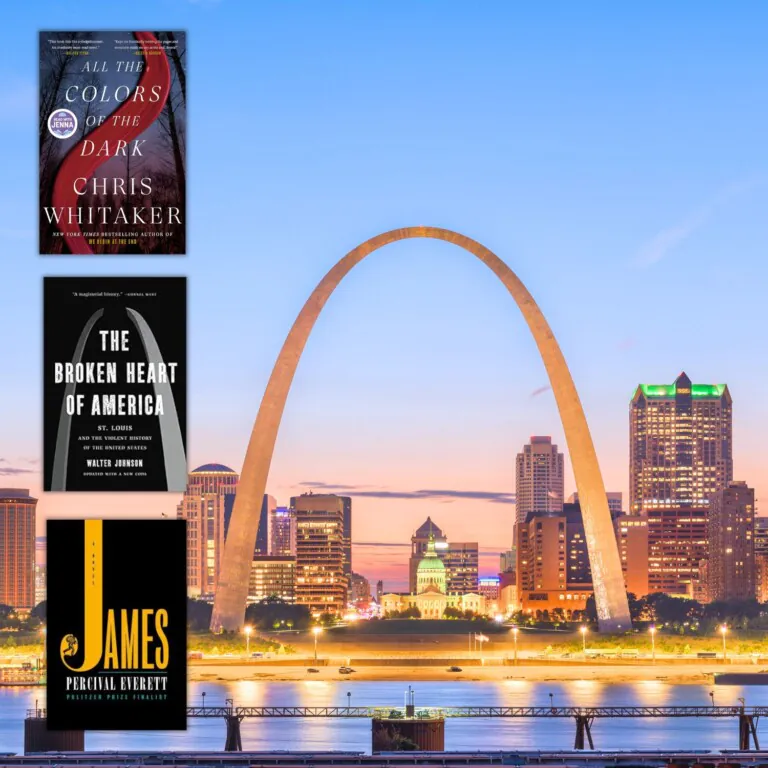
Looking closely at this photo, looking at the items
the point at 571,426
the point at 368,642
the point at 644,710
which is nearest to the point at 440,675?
the point at 368,642

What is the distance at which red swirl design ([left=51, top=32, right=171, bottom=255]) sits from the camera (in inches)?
765

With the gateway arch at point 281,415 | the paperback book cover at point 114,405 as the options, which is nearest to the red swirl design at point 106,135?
the paperback book cover at point 114,405

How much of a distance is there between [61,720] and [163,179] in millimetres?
6582

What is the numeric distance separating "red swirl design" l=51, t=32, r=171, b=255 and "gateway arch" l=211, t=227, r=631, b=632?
69.0 m

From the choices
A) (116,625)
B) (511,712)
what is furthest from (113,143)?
(511,712)

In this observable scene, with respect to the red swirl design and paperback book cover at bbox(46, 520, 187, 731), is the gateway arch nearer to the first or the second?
paperback book cover at bbox(46, 520, 187, 731)

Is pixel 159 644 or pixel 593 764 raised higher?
pixel 159 644

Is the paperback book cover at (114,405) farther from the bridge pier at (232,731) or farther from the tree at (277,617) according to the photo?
the tree at (277,617)

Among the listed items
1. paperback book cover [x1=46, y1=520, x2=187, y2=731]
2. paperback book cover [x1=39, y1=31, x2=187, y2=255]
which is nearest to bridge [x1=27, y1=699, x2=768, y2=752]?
paperback book cover [x1=46, y1=520, x2=187, y2=731]

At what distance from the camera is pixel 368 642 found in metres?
111

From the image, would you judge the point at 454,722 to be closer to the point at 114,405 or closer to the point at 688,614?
the point at 114,405

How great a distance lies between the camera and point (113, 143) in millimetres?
19672

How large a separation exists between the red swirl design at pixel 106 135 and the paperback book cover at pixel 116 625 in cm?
364

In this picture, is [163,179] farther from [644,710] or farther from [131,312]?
[644,710]
